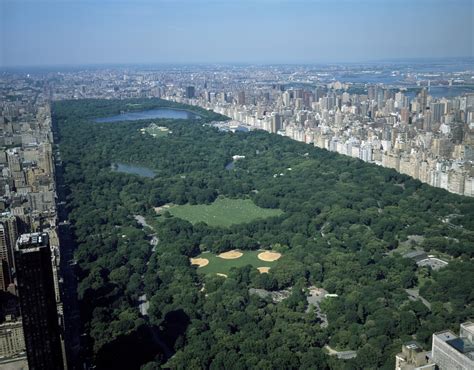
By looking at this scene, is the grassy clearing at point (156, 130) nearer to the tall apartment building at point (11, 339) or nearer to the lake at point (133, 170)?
the lake at point (133, 170)

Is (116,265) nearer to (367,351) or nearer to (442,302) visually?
(367,351)

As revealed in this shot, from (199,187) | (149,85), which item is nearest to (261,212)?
(199,187)

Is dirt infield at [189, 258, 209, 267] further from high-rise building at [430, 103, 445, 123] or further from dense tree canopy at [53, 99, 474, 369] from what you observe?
high-rise building at [430, 103, 445, 123]

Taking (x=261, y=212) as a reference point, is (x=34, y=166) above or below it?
above

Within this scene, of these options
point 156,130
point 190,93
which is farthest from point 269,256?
point 190,93

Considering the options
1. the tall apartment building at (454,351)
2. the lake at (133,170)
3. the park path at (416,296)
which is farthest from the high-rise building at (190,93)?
the tall apartment building at (454,351)
